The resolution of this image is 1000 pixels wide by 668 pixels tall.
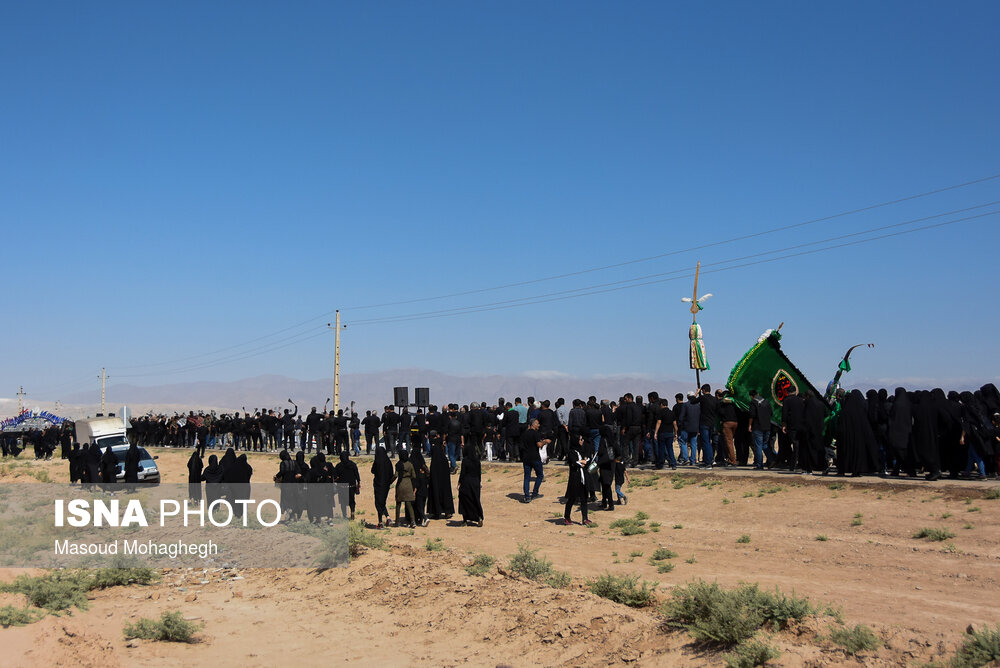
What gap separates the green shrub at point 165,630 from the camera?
9.88 meters

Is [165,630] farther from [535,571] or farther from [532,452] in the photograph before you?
[532,452]

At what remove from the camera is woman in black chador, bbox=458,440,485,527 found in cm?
1600

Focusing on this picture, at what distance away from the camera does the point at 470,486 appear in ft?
53.5

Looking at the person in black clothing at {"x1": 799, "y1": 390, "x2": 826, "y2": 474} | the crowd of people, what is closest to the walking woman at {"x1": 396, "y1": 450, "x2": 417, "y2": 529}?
the crowd of people

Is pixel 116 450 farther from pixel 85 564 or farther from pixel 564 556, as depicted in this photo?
pixel 564 556

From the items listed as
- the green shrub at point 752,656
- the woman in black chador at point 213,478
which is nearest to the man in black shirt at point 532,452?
the woman in black chador at point 213,478

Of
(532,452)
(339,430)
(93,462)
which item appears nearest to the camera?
(532,452)

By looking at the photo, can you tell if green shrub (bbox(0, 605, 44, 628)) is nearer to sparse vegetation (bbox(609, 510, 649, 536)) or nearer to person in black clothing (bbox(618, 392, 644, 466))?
sparse vegetation (bbox(609, 510, 649, 536))

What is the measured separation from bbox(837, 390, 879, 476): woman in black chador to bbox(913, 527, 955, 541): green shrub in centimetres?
387

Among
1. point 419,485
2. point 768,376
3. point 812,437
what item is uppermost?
point 768,376

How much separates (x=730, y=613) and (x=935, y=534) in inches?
252

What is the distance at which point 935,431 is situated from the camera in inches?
610

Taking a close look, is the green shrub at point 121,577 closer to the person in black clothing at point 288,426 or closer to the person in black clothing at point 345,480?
the person in black clothing at point 345,480

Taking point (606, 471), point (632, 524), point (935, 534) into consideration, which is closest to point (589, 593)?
point (632, 524)
